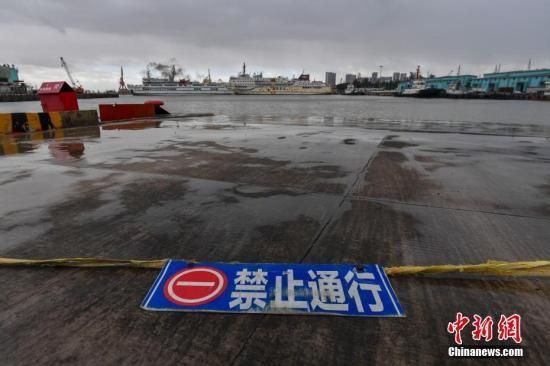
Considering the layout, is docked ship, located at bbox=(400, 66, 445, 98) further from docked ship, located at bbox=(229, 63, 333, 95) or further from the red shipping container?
the red shipping container

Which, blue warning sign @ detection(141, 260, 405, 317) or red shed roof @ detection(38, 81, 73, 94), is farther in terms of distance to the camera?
red shed roof @ detection(38, 81, 73, 94)

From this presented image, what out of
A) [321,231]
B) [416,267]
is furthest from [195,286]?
[416,267]

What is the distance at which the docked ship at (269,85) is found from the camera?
516ft

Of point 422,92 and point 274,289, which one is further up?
point 422,92

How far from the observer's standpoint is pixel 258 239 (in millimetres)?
3432

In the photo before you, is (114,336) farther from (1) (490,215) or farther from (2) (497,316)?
(1) (490,215)

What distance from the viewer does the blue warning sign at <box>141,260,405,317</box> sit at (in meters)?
2.33

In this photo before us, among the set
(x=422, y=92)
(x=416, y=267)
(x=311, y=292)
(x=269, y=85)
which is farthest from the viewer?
(x=269, y=85)

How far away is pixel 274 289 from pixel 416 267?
134 centimetres

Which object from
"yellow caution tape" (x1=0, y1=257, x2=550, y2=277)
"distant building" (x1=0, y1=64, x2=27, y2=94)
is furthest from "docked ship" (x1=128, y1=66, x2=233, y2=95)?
"yellow caution tape" (x1=0, y1=257, x2=550, y2=277)

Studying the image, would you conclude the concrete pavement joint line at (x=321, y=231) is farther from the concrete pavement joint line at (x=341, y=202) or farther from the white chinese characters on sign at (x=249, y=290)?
the white chinese characters on sign at (x=249, y=290)

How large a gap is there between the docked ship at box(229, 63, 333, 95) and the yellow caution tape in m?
154

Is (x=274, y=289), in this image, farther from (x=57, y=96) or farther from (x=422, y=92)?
(x=422, y=92)

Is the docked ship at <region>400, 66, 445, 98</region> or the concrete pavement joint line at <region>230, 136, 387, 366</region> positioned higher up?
the docked ship at <region>400, 66, 445, 98</region>
